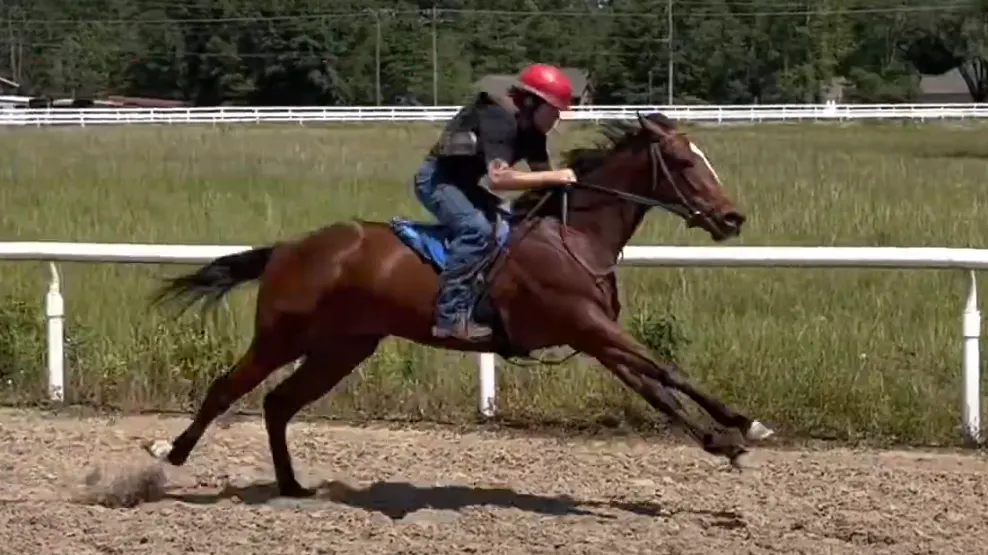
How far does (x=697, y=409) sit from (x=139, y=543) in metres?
3.58

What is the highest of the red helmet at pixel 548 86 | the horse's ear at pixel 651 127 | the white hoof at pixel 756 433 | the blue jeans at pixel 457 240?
the red helmet at pixel 548 86

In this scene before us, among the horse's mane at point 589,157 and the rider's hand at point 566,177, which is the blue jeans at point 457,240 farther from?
the rider's hand at point 566,177

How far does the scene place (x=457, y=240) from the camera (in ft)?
21.6

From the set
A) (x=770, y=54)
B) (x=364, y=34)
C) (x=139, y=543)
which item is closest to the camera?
(x=139, y=543)

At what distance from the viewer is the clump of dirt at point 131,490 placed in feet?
22.6

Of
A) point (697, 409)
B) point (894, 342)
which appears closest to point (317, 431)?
point (697, 409)

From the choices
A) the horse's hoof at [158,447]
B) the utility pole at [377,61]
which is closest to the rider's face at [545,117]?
the horse's hoof at [158,447]

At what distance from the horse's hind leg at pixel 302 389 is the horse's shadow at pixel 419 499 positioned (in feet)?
0.48

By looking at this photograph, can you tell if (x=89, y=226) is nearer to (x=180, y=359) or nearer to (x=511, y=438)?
(x=180, y=359)

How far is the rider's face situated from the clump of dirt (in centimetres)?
247

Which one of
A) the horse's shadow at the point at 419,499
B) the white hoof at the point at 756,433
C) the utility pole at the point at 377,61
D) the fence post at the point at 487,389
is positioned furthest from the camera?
the utility pole at the point at 377,61

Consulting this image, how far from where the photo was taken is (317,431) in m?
8.62

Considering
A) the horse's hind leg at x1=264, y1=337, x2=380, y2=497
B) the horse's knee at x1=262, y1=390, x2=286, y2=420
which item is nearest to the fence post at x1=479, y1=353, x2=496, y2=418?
the horse's hind leg at x1=264, y1=337, x2=380, y2=497

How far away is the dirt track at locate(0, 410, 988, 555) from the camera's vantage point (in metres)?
5.84
